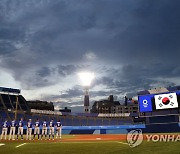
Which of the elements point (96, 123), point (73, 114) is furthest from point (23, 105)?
point (96, 123)

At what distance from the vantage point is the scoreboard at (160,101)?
38875 millimetres

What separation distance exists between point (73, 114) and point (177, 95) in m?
43.7

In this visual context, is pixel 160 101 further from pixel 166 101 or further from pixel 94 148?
pixel 94 148

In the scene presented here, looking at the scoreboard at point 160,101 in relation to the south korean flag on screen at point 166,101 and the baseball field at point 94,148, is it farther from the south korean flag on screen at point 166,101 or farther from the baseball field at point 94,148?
the baseball field at point 94,148

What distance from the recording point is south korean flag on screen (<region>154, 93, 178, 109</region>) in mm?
38812

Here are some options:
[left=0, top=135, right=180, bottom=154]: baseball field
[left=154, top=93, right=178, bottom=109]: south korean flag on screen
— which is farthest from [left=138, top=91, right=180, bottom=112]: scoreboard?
[left=0, top=135, right=180, bottom=154]: baseball field

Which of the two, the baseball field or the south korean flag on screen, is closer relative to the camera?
the baseball field

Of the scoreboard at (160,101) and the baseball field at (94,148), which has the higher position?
the scoreboard at (160,101)

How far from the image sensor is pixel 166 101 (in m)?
39.6

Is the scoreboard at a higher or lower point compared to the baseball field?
higher

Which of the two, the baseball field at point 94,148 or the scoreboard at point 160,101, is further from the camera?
the scoreboard at point 160,101

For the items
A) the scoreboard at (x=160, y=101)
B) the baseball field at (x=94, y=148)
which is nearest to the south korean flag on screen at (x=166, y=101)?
the scoreboard at (x=160, y=101)

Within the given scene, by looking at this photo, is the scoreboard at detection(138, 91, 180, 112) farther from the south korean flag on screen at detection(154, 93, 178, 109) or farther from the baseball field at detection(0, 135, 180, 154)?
the baseball field at detection(0, 135, 180, 154)

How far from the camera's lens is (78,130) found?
44281 millimetres
